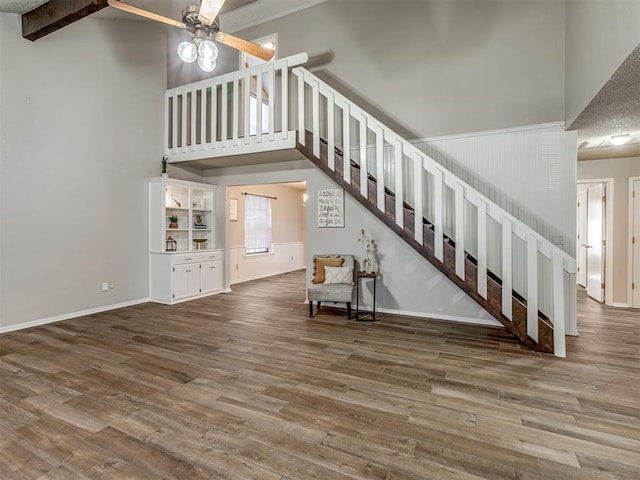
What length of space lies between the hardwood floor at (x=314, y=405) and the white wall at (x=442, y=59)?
299cm

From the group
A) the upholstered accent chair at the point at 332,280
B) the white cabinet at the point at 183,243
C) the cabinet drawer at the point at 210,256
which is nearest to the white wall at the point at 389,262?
the upholstered accent chair at the point at 332,280

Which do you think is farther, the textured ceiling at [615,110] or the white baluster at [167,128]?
the white baluster at [167,128]

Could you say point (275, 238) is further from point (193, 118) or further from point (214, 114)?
point (214, 114)

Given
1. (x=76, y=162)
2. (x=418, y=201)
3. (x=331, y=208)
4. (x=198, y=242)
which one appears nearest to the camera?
(x=418, y=201)

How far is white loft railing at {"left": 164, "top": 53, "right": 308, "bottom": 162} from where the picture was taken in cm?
476

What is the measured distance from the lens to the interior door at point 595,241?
5.57 metres

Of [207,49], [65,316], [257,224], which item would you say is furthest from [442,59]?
[65,316]

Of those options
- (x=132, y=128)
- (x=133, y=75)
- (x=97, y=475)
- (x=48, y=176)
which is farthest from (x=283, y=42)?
(x=97, y=475)

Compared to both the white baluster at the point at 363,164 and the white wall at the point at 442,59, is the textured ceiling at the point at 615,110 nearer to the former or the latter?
the white wall at the point at 442,59

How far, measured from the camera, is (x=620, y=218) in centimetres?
527

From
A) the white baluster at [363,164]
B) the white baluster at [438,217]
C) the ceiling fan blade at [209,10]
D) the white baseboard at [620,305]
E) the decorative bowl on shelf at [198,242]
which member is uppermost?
→ the ceiling fan blade at [209,10]

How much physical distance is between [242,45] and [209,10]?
0.65 metres

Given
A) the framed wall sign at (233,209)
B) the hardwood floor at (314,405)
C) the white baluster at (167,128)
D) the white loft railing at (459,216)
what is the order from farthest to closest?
the framed wall sign at (233,209)
the white baluster at (167,128)
the white loft railing at (459,216)
the hardwood floor at (314,405)

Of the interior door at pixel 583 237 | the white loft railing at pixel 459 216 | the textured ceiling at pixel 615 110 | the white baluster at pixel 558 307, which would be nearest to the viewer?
the textured ceiling at pixel 615 110
